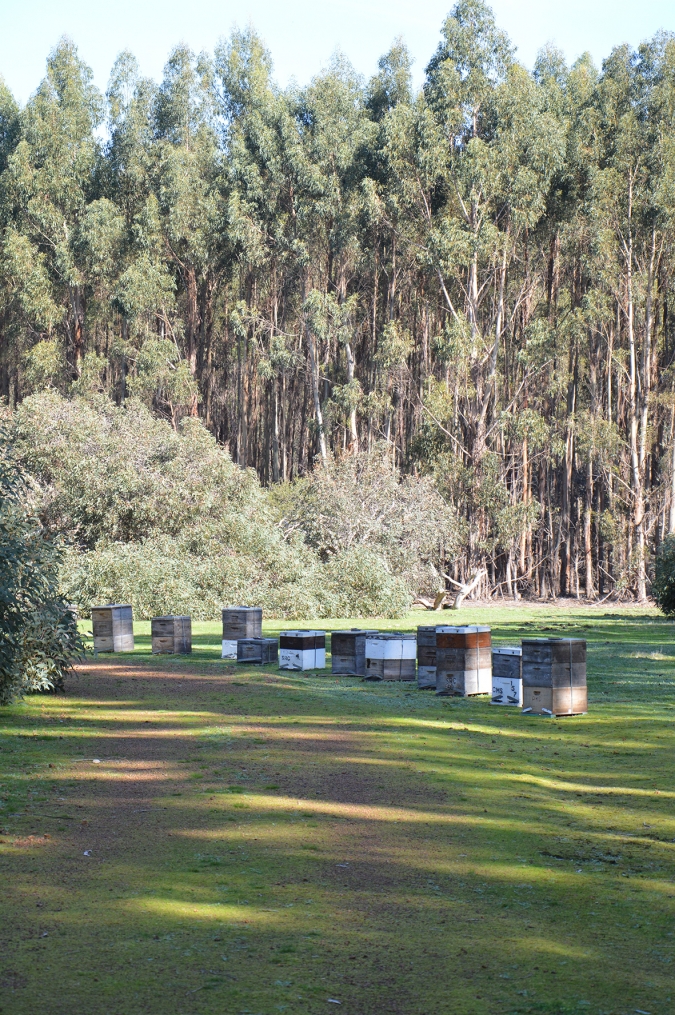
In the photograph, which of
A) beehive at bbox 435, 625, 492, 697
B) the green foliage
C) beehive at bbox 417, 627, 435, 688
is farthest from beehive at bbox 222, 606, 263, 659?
the green foliage

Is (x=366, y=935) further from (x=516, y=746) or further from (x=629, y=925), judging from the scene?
(x=516, y=746)

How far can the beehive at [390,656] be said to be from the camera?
47.5 ft

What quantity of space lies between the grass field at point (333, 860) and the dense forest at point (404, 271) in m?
20.9

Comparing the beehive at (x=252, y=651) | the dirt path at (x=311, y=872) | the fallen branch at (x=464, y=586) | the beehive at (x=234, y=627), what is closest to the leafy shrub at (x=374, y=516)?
the fallen branch at (x=464, y=586)

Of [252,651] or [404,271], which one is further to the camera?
[404,271]

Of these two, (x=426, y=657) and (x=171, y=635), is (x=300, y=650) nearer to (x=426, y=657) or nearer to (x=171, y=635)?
(x=426, y=657)

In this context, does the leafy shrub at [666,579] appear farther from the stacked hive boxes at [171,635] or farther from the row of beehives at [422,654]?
the stacked hive boxes at [171,635]

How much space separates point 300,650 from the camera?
1534 cm

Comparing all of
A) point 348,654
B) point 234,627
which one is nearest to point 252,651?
point 234,627

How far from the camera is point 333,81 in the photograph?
125 feet

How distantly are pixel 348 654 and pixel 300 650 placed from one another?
720mm

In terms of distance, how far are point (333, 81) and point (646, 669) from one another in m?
29.0

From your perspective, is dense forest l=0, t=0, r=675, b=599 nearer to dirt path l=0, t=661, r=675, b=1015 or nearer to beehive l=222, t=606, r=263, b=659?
beehive l=222, t=606, r=263, b=659

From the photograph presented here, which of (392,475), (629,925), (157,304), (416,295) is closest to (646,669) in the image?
(629,925)
